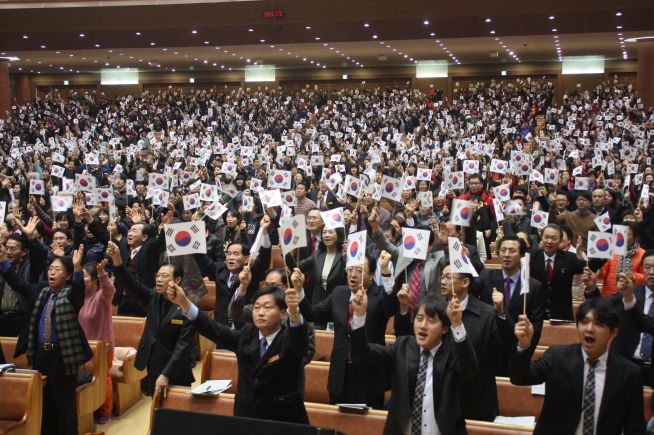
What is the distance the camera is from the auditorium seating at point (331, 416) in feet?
12.6

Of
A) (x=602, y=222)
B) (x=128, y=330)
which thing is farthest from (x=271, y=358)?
(x=602, y=222)

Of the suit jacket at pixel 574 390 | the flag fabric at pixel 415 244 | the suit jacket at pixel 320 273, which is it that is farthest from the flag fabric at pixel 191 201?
the suit jacket at pixel 574 390

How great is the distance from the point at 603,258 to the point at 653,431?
2569 mm

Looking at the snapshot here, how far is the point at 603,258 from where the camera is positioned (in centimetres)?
582

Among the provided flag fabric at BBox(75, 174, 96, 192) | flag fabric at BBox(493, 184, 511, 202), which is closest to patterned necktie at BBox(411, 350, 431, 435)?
flag fabric at BBox(493, 184, 511, 202)

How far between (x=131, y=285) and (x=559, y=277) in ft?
10.7

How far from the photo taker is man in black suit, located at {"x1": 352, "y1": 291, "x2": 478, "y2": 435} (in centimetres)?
334

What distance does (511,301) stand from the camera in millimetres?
4801

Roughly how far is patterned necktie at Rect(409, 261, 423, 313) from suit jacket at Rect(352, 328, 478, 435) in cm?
171

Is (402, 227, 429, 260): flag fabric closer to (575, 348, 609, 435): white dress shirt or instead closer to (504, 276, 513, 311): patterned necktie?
(504, 276, 513, 311): patterned necktie

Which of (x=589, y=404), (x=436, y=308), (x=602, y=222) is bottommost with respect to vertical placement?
(x=589, y=404)

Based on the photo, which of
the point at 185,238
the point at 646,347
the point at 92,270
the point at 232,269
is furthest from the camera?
the point at 232,269

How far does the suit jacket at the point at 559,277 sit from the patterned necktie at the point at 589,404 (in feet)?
8.26

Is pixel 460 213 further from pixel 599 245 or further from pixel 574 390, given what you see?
pixel 574 390
